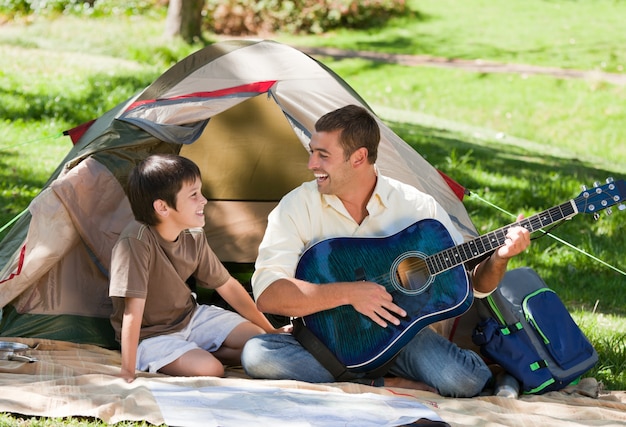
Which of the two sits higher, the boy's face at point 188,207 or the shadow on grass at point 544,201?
the boy's face at point 188,207

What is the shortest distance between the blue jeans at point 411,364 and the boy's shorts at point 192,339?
0.27 metres

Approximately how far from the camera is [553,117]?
12961 millimetres

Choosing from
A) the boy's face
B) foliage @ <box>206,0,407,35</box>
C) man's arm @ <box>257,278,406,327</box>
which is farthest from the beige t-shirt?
foliage @ <box>206,0,407,35</box>

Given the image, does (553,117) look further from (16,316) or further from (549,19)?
(16,316)

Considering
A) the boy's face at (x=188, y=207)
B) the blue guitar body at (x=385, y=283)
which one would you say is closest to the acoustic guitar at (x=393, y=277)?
the blue guitar body at (x=385, y=283)

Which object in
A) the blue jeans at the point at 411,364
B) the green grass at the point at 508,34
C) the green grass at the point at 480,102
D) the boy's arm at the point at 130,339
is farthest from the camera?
the green grass at the point at 508,34

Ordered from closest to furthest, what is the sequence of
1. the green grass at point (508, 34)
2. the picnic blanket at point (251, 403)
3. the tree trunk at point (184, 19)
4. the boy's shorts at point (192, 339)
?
the picnic blanket at point (251, 403) → the boy's shorts at point (192, 339) → the tree trunk at point (184, 19) → the green grass at point (508, 34)

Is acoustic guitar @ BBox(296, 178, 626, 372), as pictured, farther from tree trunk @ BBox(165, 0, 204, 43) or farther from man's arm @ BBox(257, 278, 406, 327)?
tree trunk @ BBox(165, 0, 204, 43)

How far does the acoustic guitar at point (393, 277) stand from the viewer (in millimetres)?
3475

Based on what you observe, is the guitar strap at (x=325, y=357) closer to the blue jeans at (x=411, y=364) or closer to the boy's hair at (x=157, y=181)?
the blue jeans at (x=411, y=364)

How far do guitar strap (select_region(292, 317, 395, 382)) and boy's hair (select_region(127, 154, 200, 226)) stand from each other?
684 millimetres

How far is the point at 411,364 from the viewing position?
12.0 feet

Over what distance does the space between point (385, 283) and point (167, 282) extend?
0.88 metres

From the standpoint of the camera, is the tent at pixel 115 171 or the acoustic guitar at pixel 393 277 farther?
the tent at pixel 115 171
